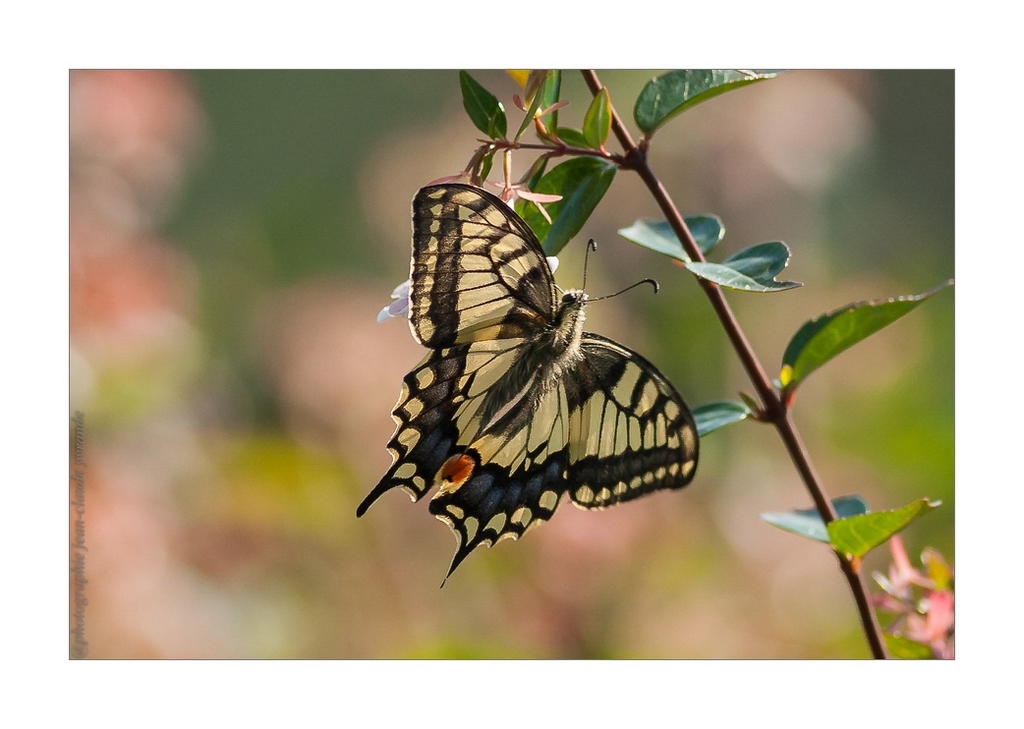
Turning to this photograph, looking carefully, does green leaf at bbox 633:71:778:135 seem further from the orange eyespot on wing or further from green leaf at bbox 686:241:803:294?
the orange eyespot on wing

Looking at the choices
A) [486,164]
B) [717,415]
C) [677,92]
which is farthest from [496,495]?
[677,92]

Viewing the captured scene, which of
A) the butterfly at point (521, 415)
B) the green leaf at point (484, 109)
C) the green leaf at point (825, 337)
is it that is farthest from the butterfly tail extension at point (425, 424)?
the green leaf at point (825, 337)

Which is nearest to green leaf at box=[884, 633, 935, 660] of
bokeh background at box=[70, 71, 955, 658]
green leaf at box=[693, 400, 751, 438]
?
green leaf at box=[693, 400, 751, 438]

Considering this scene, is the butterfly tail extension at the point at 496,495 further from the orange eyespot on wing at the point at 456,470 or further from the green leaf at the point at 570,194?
the green leaf at the point at 570,194

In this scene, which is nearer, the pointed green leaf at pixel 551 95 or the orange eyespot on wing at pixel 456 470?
the pointed green leaf at pixel 551 95

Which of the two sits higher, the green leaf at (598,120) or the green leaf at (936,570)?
the green leaf at (598,120)
